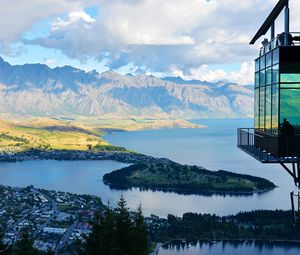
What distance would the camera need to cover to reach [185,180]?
124 m

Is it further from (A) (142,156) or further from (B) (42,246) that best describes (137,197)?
(A) (142,156)

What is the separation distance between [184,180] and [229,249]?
55.9 metres

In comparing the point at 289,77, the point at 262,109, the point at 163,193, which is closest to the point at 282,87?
the point at 289,77

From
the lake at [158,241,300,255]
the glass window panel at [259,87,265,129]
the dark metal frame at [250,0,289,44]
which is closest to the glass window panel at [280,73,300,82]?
the glass window panel at [259,87,265,129]

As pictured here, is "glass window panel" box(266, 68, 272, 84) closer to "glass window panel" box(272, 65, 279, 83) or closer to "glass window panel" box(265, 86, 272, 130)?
"glass window panel" box(265, 86, 272, 130)

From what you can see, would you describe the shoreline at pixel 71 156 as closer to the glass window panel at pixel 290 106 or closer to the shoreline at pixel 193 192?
the shoreline at pixel 193 192

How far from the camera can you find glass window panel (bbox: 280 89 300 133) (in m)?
12.6

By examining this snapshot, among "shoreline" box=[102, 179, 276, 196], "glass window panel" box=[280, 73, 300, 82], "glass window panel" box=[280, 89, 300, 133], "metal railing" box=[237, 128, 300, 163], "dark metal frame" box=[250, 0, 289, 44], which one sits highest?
"dark metal frame" box=[250, 0, 289, 44]

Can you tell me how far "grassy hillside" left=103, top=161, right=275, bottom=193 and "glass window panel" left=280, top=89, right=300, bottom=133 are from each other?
99.7 meters

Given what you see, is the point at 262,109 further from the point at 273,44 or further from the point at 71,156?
the point at 71,156

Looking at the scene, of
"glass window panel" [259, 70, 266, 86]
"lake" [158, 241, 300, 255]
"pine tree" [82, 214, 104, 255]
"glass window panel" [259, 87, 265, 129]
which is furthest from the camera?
"lake" [158, 241, 300, 255]

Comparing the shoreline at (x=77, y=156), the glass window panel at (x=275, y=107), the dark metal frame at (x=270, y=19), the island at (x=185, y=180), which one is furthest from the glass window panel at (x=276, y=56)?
the shoreline at (x=77, y=156)

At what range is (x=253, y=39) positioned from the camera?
16.1 meters

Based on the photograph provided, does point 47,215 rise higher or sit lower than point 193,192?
lower
